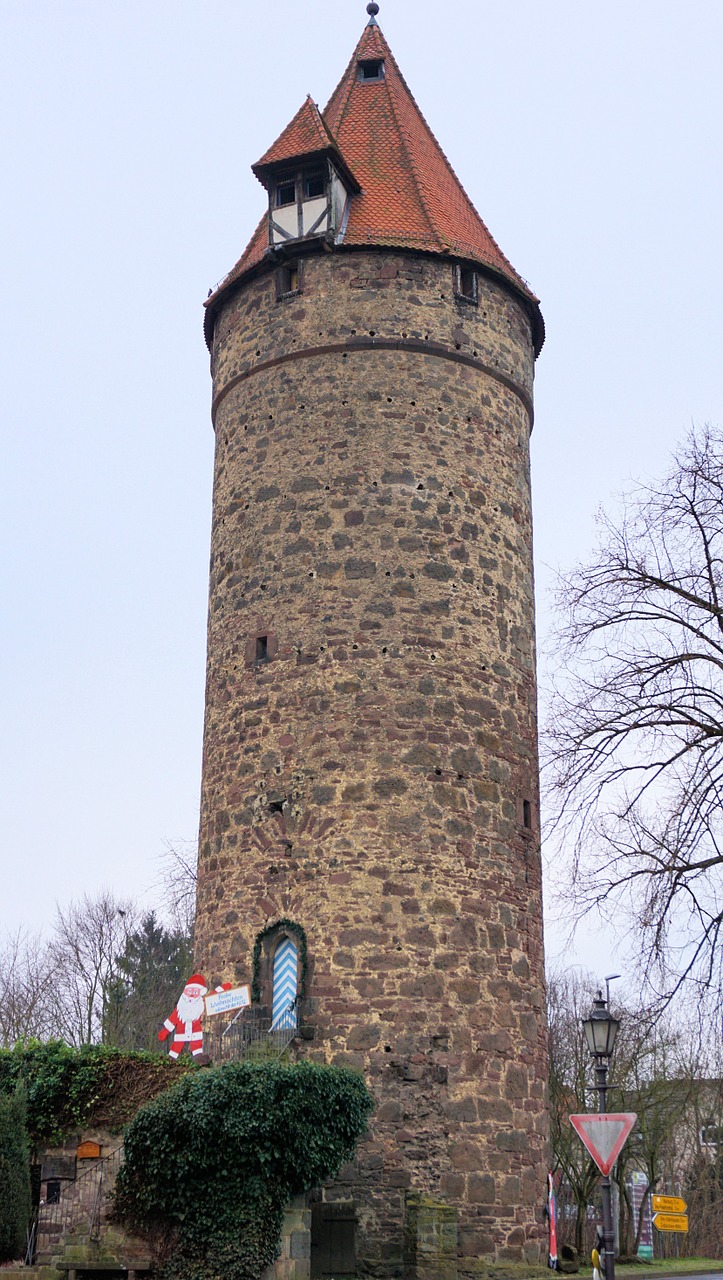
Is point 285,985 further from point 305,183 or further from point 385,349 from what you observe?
point 305,183

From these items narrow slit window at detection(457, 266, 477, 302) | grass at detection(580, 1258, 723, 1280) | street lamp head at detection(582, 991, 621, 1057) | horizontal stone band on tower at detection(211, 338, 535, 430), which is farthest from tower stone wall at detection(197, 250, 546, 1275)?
grass at detection(580, 1258, 723, 1280)

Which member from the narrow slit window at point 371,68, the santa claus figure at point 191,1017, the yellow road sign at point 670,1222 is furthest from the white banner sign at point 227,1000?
the narrow slit window at point 371,68

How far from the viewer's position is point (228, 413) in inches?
736

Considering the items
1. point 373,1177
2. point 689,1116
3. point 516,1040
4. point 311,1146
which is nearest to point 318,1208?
point 373,1177

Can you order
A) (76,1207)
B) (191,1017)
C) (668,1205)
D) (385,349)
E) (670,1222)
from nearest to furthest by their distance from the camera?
(76,1207)
(191,1017)
(385,349)
(668,1205)
(670,1222)

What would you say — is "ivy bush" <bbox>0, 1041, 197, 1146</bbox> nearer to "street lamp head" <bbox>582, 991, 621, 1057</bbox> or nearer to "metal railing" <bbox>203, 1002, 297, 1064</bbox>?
"metal railing" <bbox>203, 1002, 297, 1064</bbox>

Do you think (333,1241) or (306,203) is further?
(306,203)

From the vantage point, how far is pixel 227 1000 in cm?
1563

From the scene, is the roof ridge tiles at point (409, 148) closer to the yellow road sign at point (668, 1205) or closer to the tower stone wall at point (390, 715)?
the tower stone wall at point (390, 715)

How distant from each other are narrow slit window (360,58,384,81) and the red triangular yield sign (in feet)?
55.4

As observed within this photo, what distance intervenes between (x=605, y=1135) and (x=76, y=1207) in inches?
240

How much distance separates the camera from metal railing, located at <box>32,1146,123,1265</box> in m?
13.4

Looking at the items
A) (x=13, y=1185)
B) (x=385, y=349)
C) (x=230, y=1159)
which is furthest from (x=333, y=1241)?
(x=385, y=349)

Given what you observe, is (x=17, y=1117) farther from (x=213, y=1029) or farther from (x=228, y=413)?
(x=228, y=413)
